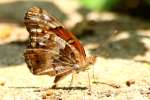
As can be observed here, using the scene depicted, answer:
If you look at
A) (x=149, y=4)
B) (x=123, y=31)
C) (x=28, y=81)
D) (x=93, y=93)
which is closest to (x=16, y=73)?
(x=28, y=81)

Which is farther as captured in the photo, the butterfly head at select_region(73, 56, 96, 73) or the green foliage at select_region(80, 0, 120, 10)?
the green foliage at select_region(80, 0, 120, 10)

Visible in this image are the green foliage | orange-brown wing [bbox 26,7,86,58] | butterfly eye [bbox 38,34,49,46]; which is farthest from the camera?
the green foliage

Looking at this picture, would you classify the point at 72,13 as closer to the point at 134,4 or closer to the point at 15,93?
the point at 134,4

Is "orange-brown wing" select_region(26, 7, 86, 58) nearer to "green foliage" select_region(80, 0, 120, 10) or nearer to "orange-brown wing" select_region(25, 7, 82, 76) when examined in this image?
"orange-brown wing" select_region(25, 7, 82, 76)

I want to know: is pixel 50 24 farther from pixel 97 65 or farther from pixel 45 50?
pixel 97 65

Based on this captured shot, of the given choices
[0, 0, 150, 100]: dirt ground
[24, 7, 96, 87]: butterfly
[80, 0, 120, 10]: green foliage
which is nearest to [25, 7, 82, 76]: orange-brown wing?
[24, 7, 96, 87]: butterfly

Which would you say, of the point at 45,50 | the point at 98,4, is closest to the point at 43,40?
the point at 45,50

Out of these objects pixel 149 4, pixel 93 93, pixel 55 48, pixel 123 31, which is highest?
pixel 149 4
